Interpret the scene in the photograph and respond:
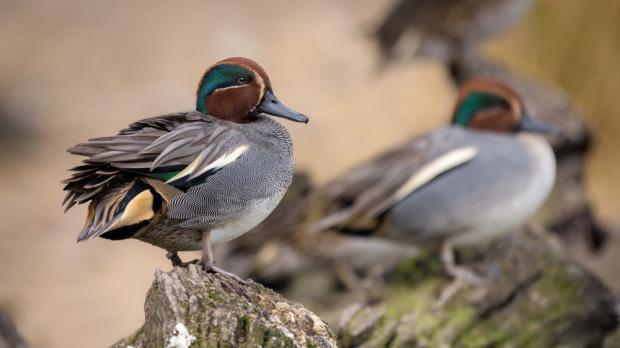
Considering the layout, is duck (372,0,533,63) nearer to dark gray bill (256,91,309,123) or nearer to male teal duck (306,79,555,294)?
male teal duck (306,79,555,294)

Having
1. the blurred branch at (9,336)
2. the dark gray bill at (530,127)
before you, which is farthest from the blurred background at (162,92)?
the blurred branch at (9,336)

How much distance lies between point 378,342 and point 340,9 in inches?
265

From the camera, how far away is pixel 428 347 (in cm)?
308

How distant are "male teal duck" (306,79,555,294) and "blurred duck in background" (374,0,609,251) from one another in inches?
48.5

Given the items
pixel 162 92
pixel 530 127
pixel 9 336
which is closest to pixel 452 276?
pixel 530 127

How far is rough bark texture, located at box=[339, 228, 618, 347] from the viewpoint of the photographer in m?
3.09

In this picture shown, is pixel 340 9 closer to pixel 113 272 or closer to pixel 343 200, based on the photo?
pixel 113 272

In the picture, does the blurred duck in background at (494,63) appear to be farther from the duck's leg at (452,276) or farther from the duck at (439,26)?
the duck's leg at (452,276)

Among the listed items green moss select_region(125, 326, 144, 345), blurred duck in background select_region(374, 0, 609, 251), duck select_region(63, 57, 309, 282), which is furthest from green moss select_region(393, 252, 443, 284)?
green moss select_region(125, 326, 144, 345)

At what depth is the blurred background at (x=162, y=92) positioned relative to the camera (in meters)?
5.82

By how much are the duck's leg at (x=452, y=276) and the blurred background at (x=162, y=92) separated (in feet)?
3.00

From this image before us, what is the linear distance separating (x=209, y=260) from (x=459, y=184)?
1.67 metres

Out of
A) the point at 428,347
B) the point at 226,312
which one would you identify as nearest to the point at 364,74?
the point at 428,347

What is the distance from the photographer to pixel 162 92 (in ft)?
26.0
